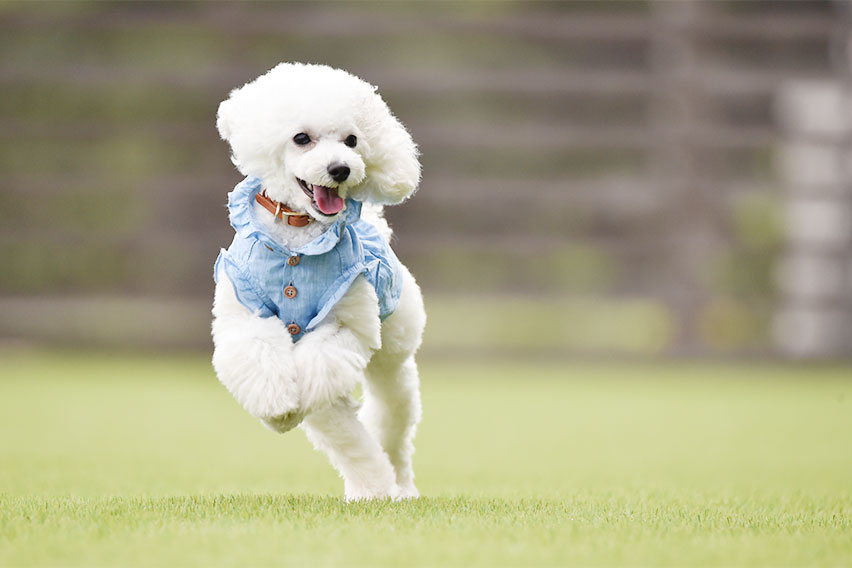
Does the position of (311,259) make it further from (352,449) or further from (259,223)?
(352,449)

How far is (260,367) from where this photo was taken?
3.28 meters

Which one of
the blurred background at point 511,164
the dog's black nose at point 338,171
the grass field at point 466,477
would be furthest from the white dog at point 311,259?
the blurred background at point 511,164

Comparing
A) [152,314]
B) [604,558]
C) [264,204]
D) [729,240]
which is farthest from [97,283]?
[604,558]

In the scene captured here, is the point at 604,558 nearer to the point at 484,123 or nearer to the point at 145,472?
the point at 145,472

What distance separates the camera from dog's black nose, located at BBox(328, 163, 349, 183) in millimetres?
3283

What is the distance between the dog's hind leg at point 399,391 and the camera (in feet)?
12.5

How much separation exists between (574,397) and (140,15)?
5.41 meters

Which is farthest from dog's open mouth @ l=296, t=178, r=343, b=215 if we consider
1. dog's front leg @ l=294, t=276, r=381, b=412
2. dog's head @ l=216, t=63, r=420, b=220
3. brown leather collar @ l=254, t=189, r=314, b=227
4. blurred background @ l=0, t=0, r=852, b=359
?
blurred background @ l=0, t=0, r=852, b=359

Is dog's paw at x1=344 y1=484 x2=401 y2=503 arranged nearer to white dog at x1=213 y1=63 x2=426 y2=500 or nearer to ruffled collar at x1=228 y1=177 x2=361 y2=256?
white dog at x1=213 y1=63 x2=426 y2=500

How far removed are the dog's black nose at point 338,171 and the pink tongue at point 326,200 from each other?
0.23ft

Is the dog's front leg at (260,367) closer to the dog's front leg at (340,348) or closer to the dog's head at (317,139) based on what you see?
the dog's front leg at (340,348)

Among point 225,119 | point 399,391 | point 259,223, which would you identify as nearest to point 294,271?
point 259,223

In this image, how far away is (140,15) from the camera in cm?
1137

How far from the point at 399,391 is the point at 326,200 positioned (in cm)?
77
